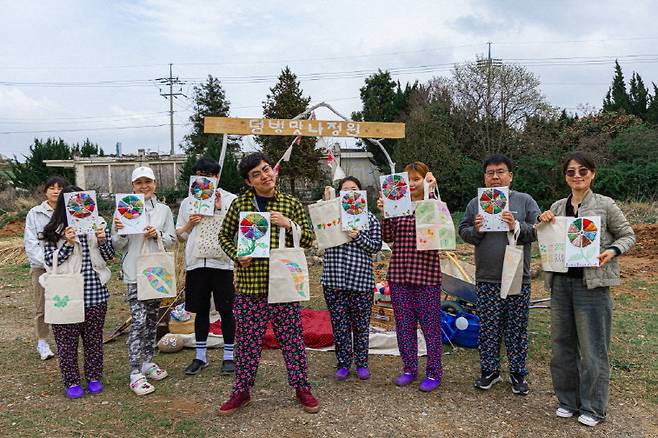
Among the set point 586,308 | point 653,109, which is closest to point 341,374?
point 586,308

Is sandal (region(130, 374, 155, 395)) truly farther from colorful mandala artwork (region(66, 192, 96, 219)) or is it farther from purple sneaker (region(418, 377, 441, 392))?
purple sneaker (region(418, 377, 441, 392))

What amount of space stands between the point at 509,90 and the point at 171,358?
62.2 ft

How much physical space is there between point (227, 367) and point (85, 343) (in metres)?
1.20

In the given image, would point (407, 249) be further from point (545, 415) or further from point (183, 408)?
point (183, 408)

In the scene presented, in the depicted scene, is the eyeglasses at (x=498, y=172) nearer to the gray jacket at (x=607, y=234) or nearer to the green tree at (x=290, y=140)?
the gray jacket at (x=607, y=234)

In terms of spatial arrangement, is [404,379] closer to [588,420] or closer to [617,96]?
[588,420]

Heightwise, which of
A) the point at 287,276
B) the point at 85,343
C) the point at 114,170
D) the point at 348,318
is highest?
the point at 114,170

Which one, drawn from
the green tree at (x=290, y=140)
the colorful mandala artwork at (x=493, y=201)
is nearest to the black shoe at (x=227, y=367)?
the colorful mandala artwork at (x=493, y=201)

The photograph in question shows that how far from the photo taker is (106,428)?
360 centimetres

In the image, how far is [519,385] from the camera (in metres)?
4.10

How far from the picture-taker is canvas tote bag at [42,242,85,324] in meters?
3.84

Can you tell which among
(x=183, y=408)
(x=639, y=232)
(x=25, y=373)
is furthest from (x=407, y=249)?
(x=639, y=232)

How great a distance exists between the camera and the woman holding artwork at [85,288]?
13.1ft

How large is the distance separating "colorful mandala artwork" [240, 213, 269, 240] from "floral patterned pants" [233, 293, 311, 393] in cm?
45
